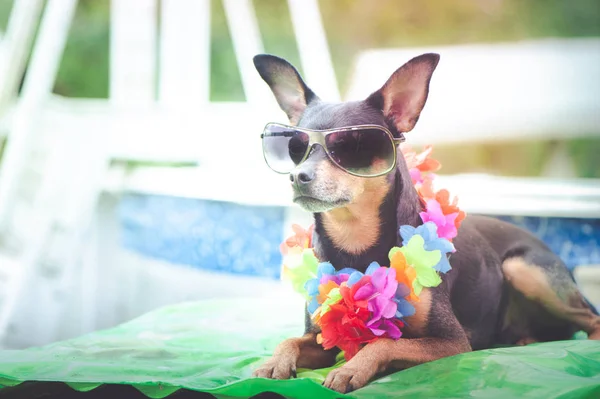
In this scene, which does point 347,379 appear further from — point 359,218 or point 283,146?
point 283,146

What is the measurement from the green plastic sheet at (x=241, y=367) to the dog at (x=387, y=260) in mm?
69

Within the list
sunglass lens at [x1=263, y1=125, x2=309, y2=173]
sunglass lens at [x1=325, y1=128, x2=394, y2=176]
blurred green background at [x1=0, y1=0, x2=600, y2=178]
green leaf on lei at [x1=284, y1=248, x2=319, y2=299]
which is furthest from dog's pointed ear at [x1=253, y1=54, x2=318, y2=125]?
blurred green background at [x1=0, y1=0, x2=600, y2=178]

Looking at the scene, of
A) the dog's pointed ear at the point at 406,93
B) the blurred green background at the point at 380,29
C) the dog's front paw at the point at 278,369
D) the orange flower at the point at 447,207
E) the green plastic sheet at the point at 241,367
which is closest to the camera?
the green plastic sheet at the point at 241,367

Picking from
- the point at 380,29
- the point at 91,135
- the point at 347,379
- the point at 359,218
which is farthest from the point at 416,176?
the point at 380,29

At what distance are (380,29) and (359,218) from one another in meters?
4.00

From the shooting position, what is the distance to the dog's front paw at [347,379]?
4.60 ft

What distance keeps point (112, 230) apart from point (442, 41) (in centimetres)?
325

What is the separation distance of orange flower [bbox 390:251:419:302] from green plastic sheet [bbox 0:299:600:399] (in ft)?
0.55

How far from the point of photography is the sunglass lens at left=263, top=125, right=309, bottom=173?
63.6 inches

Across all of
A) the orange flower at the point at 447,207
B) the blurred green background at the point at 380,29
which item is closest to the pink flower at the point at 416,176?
the orange flower at the point at 447,207

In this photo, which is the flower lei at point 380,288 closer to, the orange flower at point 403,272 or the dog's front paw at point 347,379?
the orange flower at point 403,272

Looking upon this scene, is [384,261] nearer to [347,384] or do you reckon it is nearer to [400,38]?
[347,384]

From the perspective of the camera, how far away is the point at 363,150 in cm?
156

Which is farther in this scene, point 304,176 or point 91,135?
point 91,135
